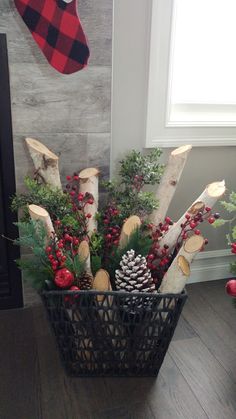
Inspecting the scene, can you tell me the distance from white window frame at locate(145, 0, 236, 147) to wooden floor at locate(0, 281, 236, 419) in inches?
32.6

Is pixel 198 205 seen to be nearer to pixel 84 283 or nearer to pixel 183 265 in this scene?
pixel 183 265

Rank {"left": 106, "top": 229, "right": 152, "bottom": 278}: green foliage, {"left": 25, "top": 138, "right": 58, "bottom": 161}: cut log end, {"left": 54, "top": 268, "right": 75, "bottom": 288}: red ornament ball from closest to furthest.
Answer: {"left": 54, "top": 268, "right": 75, "bottom": 288}: red ornament ball, {"left": 106, "top": 229, "right": 152, "bottom": 278}: green foliage, {"left": 25, "top": 138, "right": 58, "bottom": 161}: cut log end

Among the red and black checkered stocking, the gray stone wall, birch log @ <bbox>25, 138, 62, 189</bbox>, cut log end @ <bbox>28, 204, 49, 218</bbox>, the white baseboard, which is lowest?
the white baseboard

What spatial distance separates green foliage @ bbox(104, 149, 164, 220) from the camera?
4.57ft

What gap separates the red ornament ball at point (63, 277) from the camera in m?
1.09

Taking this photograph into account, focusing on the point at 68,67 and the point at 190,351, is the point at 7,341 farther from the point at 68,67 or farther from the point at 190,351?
the point at 68,67

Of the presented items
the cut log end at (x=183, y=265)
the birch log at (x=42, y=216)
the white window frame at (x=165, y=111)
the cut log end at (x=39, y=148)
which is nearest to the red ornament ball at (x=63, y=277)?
the birch log at (x=42, y=216)

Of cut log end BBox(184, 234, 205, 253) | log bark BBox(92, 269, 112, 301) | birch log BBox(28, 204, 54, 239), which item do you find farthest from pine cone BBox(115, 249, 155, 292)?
birch log BBox(28, 204, 54, 239)

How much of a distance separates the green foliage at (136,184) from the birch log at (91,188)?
0.25 ft

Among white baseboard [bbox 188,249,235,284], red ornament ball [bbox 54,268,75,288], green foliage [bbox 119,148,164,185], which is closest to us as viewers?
red ornament ball [bbox 54,268,75,288]

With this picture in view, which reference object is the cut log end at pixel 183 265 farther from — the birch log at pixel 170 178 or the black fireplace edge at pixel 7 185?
the black fireplace edge at pixel 7 185

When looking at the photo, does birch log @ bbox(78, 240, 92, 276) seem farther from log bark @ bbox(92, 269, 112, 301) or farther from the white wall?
the white wall

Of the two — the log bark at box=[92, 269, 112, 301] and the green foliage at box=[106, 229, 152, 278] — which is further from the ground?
the green foliage at box=[106, 229, 152, 278]

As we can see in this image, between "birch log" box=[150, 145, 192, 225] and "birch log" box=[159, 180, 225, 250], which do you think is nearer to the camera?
"birch log" box=[159, 180, 225, 250]
